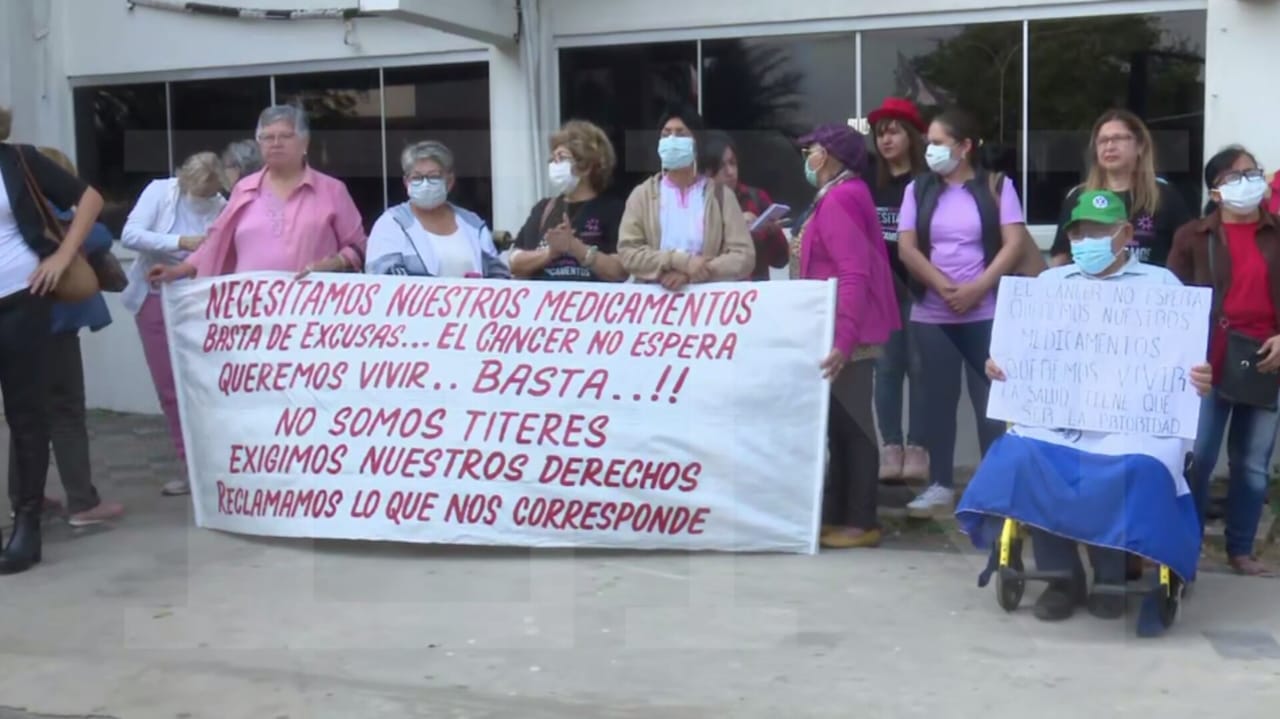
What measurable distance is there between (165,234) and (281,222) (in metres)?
1.02

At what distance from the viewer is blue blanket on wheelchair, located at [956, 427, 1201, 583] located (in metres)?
5.57

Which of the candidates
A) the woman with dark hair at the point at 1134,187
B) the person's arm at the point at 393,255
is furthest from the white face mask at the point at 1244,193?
the person's arm at the point at 393,255

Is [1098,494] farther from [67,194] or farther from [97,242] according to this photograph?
[97,242]

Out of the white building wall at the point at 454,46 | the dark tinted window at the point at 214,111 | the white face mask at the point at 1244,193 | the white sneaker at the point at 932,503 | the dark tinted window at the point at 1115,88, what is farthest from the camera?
the dark tinted window at the point at 214,111

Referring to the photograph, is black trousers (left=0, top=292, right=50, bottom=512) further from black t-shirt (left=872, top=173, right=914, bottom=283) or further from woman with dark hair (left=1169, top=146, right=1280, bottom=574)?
woman with dark hair (left=1169, top=146, right=1280, bottom=574)

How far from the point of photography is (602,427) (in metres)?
6.63

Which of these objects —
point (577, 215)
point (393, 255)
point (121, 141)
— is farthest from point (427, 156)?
point (121, 141)

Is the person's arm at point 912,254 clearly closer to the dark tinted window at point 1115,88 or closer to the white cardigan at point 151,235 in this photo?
the dark tinted window at point 1115,88

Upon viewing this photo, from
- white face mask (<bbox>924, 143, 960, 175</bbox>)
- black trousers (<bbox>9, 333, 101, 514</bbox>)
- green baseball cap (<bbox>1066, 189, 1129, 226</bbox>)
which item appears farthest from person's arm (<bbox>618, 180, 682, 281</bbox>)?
black trousers (<bbox>9, 333, 101, 514</bbox>)

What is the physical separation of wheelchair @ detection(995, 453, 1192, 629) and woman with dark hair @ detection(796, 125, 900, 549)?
0.93 meters

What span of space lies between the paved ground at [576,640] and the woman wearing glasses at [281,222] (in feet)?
4.03

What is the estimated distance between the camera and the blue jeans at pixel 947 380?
717 centimetres

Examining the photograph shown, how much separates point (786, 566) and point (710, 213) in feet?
5.00

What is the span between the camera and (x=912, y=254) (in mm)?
7070
